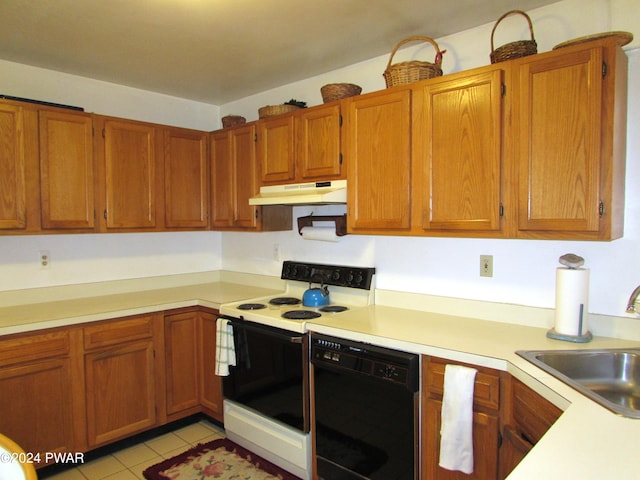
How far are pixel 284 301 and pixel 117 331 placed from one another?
1044 mm

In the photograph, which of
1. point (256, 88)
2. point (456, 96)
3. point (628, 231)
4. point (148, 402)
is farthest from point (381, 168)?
point (148, 402)

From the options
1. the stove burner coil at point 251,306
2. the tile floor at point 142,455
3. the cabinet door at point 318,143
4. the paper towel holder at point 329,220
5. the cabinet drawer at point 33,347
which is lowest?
the tile floor at point 142,455

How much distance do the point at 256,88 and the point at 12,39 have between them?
155cm

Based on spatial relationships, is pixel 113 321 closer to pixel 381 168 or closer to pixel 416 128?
pixel 381 168

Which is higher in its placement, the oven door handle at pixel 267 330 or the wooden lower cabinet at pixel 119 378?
the oven door handle at pixel 267 330

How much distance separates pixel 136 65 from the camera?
2732 mm

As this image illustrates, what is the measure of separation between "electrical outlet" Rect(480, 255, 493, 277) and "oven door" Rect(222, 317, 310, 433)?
0.99 meters

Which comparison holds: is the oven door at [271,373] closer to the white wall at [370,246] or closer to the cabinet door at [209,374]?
the cabinet door at [209,374]

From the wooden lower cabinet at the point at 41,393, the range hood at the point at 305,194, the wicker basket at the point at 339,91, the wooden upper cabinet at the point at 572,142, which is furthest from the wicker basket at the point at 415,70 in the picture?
the wooden lower cabinet at the point at 41,393

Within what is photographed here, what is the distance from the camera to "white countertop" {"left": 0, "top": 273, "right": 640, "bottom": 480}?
91 centimetres

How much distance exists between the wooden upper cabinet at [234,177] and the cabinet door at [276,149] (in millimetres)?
92

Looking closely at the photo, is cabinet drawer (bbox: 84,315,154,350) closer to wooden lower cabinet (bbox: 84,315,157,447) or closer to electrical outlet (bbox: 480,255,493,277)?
wooden lower cabinet (bbox: 84,315,157,447)

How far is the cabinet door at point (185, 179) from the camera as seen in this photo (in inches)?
122

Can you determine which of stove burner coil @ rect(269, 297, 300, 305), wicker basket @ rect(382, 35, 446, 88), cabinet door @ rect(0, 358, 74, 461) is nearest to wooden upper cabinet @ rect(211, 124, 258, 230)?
stove burner coil @ rect(269, 297, 300, 305)
